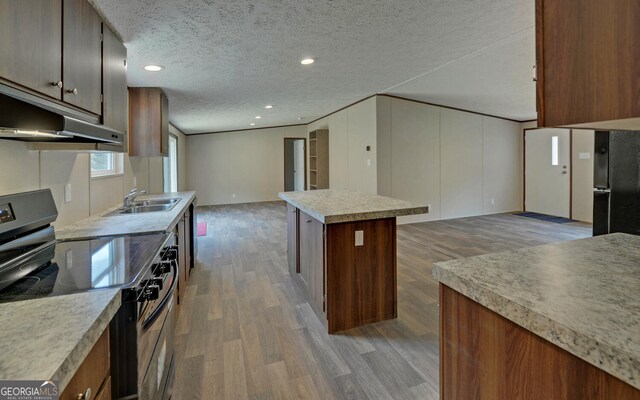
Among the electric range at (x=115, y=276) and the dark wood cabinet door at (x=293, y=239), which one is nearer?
the electric range at (x=115, y=276)

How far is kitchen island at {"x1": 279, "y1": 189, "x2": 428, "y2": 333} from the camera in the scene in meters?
2.30

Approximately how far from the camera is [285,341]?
7.42 feet

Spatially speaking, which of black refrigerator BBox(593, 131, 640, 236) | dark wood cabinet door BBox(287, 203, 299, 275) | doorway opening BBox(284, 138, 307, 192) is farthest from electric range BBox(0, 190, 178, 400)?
doorway opening BBox(284, 138, 307, 192)

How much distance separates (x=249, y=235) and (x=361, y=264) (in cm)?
357

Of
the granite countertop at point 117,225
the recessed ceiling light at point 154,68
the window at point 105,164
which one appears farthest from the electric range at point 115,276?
the recessed ceiling light at point 154,68

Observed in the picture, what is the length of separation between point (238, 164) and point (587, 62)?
9.47 m

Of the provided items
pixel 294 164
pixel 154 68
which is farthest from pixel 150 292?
pixel 294 164

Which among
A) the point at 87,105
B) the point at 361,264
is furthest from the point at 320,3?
the point at 361,264

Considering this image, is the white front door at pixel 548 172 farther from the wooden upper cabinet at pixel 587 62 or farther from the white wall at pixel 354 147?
the wooden upper cabinet at pixel 587 62

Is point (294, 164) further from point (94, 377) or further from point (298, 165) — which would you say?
point (94, 377)

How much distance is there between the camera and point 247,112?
6.45 m

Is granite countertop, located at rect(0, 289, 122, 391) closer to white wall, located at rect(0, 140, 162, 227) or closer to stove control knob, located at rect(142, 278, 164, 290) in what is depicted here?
stove control knob, located at rect(142, 278, 164, 290)

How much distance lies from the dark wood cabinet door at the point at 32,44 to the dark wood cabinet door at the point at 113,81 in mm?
573

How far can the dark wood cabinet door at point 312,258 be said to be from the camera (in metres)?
2.45
